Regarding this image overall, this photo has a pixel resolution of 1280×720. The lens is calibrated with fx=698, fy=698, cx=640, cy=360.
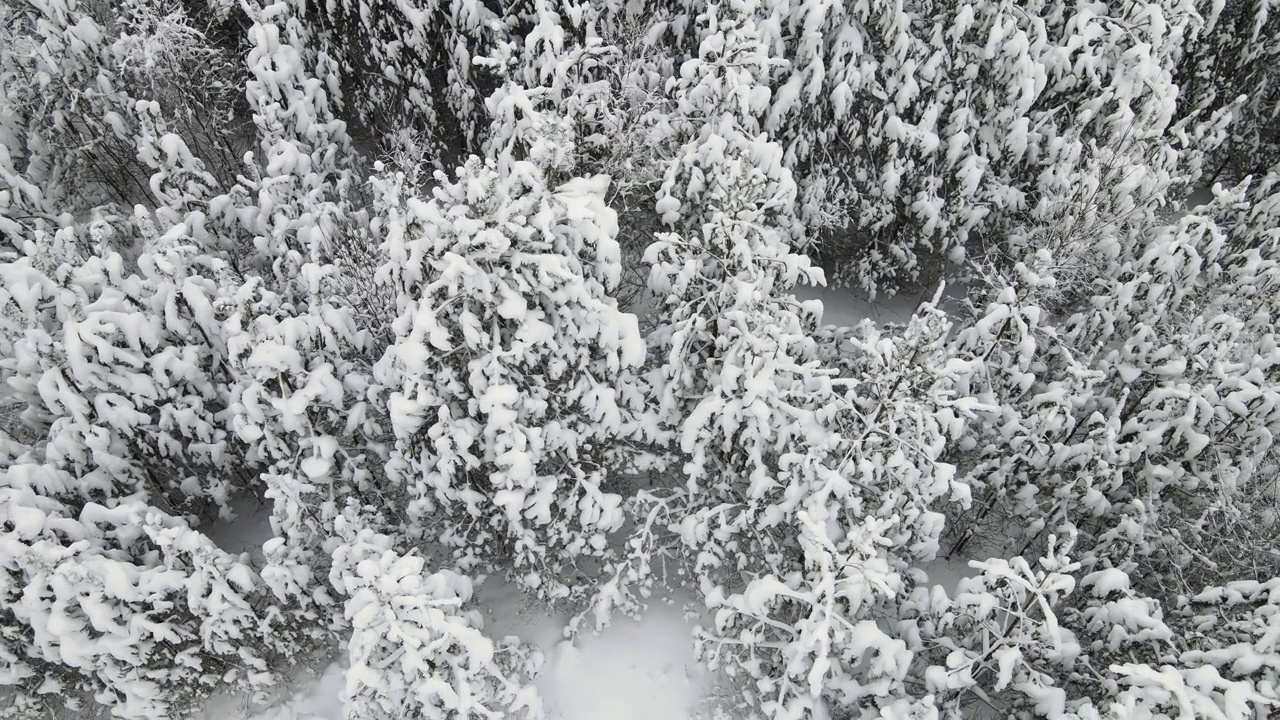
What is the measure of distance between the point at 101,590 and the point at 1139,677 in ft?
37.4

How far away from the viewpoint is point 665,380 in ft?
33.2

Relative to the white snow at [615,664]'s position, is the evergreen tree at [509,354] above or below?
above

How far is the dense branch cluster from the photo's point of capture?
7.89 metres

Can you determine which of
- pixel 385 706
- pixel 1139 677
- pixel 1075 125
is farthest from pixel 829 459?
pixel 1075 125

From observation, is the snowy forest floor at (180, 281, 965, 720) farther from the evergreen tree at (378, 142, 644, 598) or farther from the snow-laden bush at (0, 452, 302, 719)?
the evergreen tree at (378, 142, 644, 598)

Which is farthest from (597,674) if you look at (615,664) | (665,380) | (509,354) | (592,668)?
(509,354)

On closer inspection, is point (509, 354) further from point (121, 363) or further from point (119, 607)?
point (121, 363)

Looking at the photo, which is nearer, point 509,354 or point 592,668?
point 509,354

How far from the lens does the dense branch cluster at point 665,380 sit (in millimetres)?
7891

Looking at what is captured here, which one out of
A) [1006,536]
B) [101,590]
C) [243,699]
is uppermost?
[101,590]

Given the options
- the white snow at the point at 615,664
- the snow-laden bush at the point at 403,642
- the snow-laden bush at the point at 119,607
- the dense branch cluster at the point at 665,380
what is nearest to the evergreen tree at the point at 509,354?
the dense branch cluster at the point at 665,380

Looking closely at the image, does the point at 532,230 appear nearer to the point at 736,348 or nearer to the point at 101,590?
the point at 736,348

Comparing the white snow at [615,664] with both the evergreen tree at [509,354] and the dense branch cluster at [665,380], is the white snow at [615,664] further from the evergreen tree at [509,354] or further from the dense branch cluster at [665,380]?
the evergreen tree at [509,354]

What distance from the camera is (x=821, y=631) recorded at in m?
7.37
